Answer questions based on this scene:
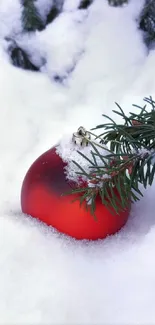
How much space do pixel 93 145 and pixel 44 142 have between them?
0.86 ft

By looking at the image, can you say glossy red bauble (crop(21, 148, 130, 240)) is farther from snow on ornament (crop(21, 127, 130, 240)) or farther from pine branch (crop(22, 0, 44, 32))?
pine branch (crop(22, 0, 44, 32))

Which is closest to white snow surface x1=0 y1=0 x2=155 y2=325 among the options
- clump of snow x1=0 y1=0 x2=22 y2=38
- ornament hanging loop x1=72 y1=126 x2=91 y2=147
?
clump of snow x1=0 y1=0 x2=22 y2=38

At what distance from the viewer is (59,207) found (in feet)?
1.91

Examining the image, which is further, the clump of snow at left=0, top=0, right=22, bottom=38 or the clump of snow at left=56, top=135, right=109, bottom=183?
the clump of snow at left=0, top=0, right=22, bottom=38

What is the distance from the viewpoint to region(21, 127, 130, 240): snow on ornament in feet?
1.88

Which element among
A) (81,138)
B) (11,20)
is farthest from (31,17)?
(81,138)

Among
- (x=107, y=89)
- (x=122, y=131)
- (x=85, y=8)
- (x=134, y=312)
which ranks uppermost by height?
(x=85, y=8)

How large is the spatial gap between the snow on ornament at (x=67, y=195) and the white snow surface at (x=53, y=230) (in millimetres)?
20

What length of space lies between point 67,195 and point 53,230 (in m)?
0.06

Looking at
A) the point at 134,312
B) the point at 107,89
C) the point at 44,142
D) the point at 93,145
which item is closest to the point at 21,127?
the point at 44,142

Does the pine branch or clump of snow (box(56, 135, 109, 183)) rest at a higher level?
the pine branch

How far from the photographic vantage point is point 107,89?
88cm

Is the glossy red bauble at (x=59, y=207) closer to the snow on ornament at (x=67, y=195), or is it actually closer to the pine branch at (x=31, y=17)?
the snow on ornament at (x=67, y=195)

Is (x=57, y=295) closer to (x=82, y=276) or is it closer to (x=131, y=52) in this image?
(x=82, y=276)
